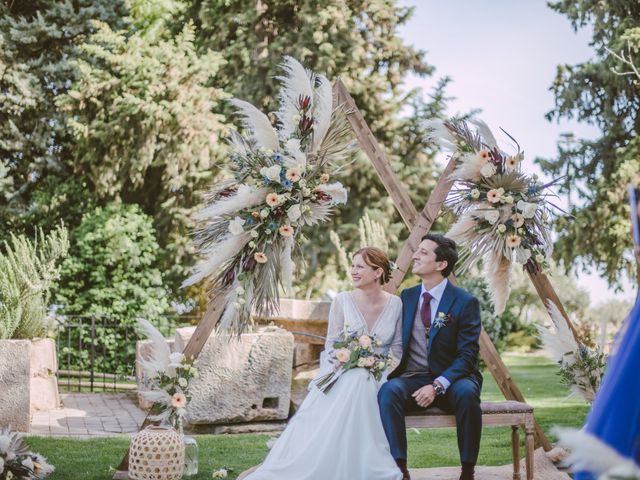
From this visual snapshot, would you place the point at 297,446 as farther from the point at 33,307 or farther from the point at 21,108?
the point at 21,108

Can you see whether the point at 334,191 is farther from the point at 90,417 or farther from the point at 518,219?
the point at 90,417

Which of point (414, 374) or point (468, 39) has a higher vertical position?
point (468, 39)

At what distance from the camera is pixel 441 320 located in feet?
16.6

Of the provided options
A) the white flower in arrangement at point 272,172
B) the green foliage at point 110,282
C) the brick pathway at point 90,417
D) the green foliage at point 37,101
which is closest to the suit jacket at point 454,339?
the white flower in arrangement at point 272,172

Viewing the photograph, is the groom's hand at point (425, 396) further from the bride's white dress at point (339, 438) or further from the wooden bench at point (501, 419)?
the bride's white dress at point (339, 438)

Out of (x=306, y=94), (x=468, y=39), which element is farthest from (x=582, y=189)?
(x=306, y=94)

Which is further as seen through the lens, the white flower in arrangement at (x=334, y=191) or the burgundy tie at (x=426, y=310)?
the white flower in arrangement at (x=334, y=191)

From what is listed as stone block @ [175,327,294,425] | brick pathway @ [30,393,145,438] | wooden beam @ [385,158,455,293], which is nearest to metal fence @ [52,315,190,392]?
brick pathway @ [30,393,145,438]

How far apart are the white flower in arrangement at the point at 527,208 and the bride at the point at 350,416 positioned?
3.83 feet

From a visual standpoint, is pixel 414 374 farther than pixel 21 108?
No

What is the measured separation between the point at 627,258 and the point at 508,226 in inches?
484

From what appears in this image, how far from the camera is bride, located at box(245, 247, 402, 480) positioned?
4.56 metres

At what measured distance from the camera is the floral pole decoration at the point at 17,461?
481cm

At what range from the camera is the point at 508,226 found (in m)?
5.80
